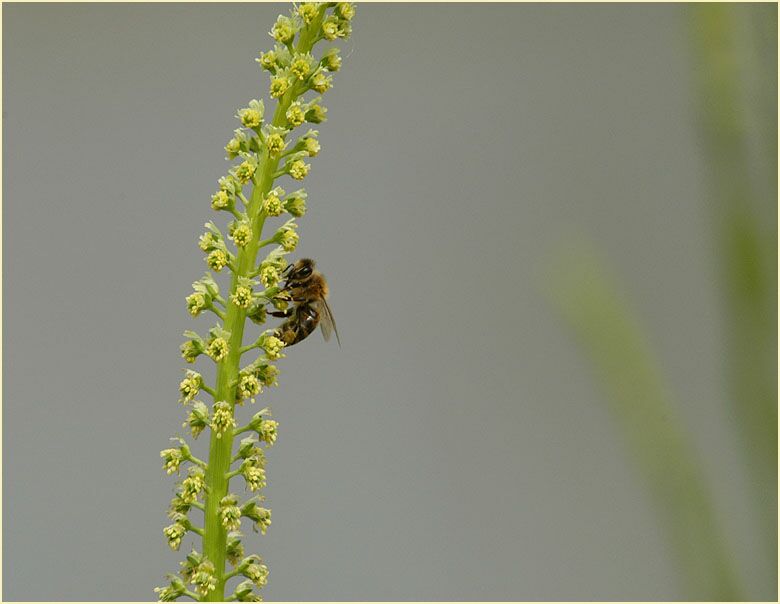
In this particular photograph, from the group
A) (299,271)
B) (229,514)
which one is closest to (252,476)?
(229,514)

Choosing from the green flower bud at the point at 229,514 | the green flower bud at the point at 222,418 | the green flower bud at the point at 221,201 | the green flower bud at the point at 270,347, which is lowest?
the green flower bud at the point at 229,514

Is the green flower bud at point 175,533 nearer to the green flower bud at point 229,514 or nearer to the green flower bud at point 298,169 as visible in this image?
the green flower bud at point 229,514

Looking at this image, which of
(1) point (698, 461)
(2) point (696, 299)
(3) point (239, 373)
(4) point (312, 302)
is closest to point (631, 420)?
(1) point (698, 461)

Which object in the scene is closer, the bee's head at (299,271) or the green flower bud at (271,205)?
the green flower bud at (271,205)

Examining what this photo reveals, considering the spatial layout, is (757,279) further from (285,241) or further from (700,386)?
(700,386)

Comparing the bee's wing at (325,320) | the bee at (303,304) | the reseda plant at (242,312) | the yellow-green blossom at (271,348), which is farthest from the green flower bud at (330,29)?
the bee's wing at (325,320)

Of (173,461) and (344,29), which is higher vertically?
(344,29)

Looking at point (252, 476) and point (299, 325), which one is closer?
point (252, 476)

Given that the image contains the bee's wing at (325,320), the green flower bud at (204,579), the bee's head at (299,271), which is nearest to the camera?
the green flower bud at (204,579)

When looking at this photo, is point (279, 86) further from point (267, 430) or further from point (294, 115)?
point (267, 430)
